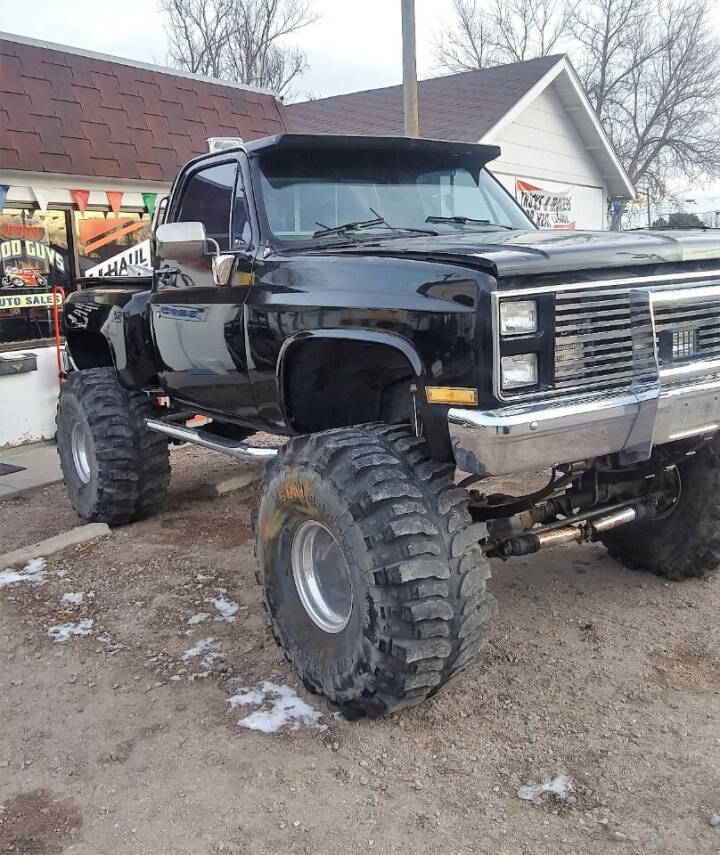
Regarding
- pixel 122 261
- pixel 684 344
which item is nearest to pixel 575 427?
pixel 684 344

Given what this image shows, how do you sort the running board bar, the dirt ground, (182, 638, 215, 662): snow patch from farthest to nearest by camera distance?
the running board bar
(182, 638, 215, 662): snow patch
the dirt ground

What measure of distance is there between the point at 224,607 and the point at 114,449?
1713 mm

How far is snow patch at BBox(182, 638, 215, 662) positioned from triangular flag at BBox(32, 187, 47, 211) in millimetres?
6192

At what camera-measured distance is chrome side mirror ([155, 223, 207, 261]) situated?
13.6 feet

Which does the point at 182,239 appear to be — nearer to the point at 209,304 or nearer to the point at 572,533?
the point at 209,304

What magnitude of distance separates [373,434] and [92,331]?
336cm

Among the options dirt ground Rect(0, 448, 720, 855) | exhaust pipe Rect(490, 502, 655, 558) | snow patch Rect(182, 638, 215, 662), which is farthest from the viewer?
snow patch Rect(182, 638, 215, 662)

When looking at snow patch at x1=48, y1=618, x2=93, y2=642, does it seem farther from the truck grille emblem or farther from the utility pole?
the utility pole

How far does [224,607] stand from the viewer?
4633 mm

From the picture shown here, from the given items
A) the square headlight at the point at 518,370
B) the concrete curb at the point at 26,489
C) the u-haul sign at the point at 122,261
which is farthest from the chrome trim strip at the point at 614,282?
the u-haul sign at the point at 122,261

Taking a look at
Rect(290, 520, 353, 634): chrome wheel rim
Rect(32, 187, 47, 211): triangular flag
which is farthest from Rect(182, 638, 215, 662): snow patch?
Rect(32, 187, 47, 211): triangular flag

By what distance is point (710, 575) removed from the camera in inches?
187

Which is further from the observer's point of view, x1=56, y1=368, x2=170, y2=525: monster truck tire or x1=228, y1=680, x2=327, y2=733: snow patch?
Answer: x1=56, y1=368, x2=170, y2=525: monster truck tire

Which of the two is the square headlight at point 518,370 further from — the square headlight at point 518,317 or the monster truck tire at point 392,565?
the monster truck tire at point 392,565
